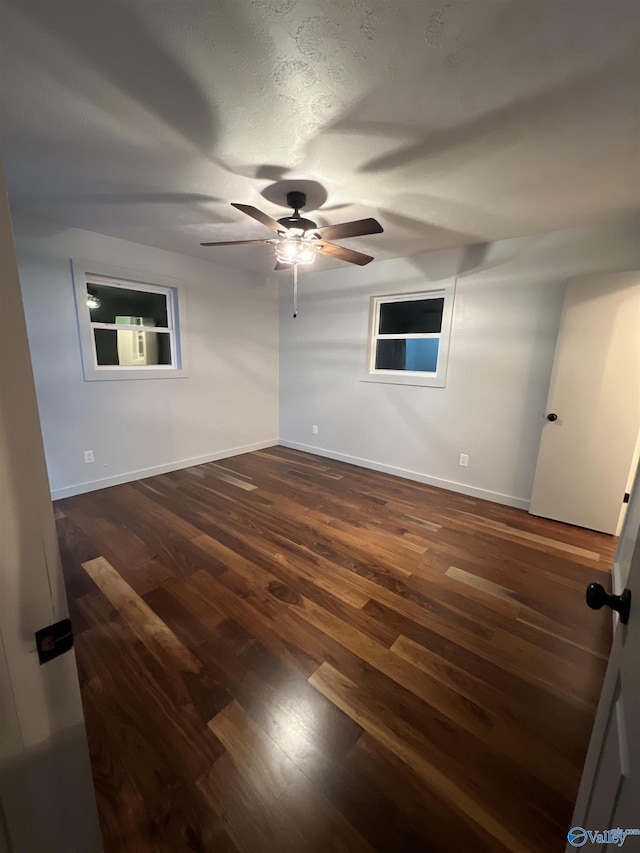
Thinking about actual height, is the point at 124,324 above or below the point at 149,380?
above

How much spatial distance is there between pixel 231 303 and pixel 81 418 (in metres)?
2.13

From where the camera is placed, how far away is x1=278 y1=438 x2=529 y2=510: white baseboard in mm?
3262

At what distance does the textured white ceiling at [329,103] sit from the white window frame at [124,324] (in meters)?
0.76

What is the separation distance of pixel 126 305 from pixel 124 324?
21cm

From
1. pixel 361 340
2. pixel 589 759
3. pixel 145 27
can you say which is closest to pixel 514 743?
pixel 589 759

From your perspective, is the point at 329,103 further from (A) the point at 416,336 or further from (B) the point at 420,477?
(B) the point at 420,477

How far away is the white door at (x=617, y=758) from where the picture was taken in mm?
557

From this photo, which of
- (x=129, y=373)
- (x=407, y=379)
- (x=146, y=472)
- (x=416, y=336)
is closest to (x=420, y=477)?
(x=407, y=379)

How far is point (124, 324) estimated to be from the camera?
343 centimetres

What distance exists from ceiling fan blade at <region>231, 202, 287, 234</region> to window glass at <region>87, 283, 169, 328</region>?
208 centimetres

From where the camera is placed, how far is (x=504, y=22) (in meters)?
1.08

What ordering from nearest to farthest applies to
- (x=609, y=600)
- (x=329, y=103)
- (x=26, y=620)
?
1. (x=26, y=620)
2. (x=609, y=600)
3. (x=329, y=103)

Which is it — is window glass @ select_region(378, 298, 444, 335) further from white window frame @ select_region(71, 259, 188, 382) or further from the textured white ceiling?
white window frame @ select_region(71, 259, 188, 382)

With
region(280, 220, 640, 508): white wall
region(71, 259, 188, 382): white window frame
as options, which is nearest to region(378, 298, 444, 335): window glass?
region(280, 220, 640, 508): white wall
